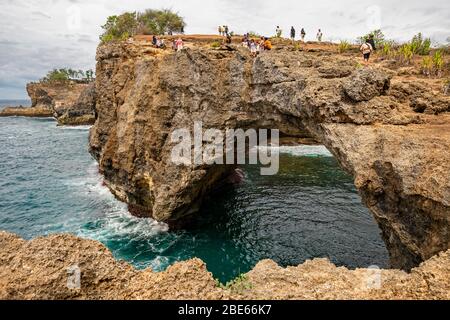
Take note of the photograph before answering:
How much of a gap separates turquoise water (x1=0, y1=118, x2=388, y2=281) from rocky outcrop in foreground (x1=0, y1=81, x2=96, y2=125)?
4516cm

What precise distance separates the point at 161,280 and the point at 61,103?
101235 mm

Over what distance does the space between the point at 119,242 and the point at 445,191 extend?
56.3 ft

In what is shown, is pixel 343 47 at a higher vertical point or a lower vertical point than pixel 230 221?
higher

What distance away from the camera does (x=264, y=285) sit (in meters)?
6.07

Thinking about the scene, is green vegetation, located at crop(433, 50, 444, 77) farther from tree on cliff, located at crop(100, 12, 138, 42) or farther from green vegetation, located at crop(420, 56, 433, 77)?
tree on cliff, located at crop(100, 12, 138, 42)

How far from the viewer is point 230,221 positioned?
22.7m

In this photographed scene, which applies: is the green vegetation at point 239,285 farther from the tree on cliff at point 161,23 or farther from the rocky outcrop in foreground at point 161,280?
the tree on cliff at point 161,23

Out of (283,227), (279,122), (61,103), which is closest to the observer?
(279,122)

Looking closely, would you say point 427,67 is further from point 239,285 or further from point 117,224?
point 117,224

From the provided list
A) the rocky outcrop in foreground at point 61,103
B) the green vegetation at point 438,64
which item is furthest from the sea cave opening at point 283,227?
the rocky outcrop in foreground at point 61,103

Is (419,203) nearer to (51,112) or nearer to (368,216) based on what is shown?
(368,216)

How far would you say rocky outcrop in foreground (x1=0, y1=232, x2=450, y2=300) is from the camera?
5.48m

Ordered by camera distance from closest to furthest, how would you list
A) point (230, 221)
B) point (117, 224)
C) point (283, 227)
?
point (283, 227) < point (117, 224) < point (230, 221)

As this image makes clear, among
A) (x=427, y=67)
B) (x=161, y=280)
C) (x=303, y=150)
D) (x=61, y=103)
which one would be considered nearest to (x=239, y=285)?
(x=161, y=280)
